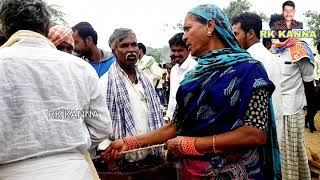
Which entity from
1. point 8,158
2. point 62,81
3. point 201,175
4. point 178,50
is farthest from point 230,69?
point 178,50

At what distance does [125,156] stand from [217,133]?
101 cm

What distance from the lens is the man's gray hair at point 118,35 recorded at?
3422 mm

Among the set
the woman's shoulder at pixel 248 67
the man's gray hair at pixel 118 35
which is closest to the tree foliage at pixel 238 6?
the man's gray hair at pixel 118 35

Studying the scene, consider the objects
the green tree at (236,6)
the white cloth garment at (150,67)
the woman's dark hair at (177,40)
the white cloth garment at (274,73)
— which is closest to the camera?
the white cloth garment at (274,73)

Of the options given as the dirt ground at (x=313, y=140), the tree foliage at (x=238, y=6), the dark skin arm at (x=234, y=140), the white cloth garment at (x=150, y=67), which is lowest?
the dirt ground at (x=313, y=140)

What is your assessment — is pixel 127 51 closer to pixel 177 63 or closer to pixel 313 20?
pixel 177 63

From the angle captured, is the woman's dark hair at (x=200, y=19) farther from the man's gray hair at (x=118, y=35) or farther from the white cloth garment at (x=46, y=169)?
the man's gray hair at (x=118, y=35)

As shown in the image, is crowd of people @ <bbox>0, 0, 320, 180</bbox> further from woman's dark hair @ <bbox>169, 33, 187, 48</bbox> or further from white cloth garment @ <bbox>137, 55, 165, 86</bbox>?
white cloth garment @ <bbox>137, 55, 165, 86</bbox>

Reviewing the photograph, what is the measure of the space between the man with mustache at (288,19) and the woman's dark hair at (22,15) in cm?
441

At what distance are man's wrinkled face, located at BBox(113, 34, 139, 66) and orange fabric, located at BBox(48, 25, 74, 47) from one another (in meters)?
0.45

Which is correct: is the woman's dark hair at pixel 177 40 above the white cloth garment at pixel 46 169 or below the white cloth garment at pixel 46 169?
above

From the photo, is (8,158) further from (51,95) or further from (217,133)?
(217,133)

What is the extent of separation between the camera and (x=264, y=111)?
218 cm

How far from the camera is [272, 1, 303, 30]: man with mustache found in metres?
5.70
